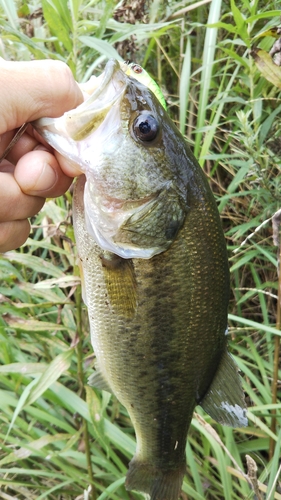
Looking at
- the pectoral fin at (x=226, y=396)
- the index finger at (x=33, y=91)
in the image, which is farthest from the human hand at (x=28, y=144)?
the pectoral fin at (x=226, y=396)

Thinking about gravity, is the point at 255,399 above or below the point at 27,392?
below

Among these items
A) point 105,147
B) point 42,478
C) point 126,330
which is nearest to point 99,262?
point 126,330

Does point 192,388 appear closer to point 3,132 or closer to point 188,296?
point 188,296

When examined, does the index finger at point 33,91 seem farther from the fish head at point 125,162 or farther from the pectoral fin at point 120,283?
the pectoral fin at point 120,283

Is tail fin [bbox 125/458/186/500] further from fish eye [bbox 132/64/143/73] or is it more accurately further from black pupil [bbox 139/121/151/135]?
fish eye [bbox 132/64/143/73]

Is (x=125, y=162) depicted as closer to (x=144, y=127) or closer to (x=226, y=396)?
(x=144, y=127)

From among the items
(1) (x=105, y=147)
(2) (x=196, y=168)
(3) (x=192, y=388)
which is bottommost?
(3) (x=192, y=388)
